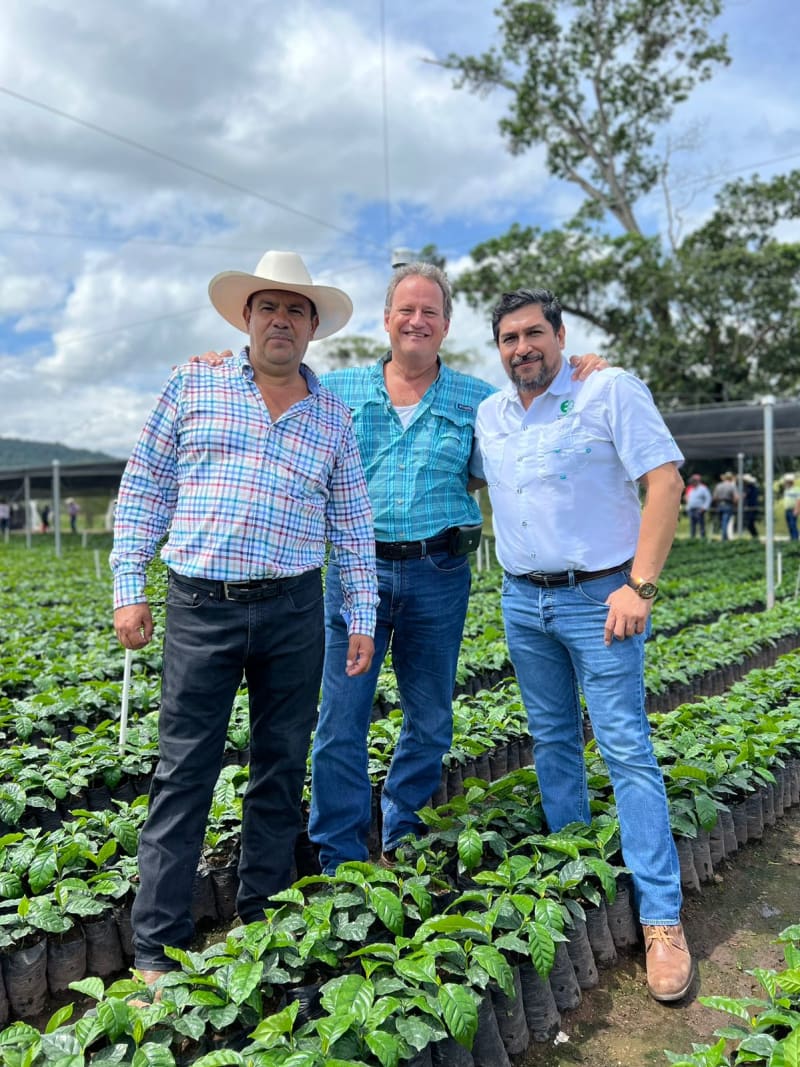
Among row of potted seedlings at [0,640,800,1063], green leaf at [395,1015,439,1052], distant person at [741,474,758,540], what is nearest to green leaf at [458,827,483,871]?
row of potted seedlings at [0,640,800,1063]

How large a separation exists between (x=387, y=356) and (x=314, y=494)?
857 mm

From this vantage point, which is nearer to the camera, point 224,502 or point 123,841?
point 224,502

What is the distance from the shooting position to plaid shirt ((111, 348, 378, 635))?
2488 mm

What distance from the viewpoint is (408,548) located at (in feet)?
10.1

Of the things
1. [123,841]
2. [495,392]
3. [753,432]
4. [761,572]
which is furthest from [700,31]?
[123,841]

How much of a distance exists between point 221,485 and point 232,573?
27 centimetres

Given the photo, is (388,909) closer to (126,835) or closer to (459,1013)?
(459,1013)

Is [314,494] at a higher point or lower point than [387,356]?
lower

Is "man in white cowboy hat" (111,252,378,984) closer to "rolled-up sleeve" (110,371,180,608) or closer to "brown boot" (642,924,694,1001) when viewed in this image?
"rolled-up sleeve" (110,371,180,608)

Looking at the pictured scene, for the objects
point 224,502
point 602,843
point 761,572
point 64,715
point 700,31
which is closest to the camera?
point 224,502

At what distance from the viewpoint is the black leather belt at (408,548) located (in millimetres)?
3082

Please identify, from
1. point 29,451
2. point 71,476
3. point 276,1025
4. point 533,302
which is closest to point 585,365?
point 533,302

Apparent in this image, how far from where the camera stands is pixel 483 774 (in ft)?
14.3

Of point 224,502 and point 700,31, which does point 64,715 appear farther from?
point 700,31
